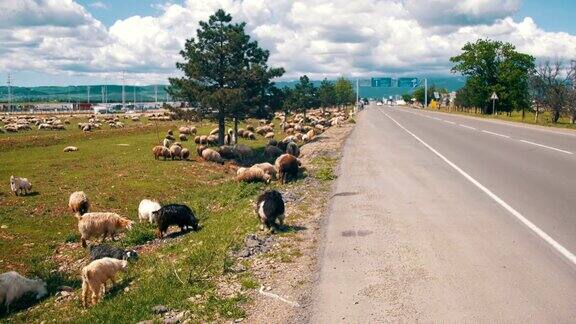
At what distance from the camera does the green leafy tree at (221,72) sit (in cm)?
3625

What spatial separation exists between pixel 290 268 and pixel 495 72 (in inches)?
3193

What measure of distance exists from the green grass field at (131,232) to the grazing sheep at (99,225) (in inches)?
18.5

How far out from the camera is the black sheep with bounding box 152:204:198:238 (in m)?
14.9

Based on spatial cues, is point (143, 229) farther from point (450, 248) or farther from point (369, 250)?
point (450, 248)

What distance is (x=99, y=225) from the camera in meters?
15.2

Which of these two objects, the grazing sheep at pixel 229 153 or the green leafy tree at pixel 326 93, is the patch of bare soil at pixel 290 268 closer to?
the grazing sheep at pixel 229 153

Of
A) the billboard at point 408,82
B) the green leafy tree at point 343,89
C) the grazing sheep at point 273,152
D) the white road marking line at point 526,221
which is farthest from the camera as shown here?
the green leafy tree at point 343,89

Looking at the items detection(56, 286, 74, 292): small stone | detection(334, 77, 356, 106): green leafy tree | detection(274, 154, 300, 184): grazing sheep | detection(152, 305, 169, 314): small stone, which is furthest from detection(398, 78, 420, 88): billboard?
detection(152, 305, 169, 314): small stone

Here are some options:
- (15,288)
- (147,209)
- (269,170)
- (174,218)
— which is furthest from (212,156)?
(15,288)

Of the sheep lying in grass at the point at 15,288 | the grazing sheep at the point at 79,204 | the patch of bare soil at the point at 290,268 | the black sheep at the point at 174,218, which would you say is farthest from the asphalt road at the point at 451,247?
the grazing sheep at the point at 79,204

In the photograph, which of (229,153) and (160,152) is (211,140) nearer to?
(229,153)

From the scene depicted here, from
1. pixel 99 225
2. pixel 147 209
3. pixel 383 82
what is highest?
pixel 383 82

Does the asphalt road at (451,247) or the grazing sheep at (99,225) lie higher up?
the asphalt road at (451,247)

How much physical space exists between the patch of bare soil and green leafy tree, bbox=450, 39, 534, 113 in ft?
235
